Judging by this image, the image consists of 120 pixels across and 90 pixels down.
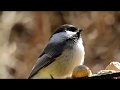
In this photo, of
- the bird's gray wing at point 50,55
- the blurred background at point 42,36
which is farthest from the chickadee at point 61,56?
the blurred background at point 42,36

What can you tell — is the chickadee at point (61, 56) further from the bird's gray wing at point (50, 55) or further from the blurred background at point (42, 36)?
the blurred background at point (42, 36)

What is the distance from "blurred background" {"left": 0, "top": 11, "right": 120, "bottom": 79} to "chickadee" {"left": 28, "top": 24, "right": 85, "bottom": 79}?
2.16m

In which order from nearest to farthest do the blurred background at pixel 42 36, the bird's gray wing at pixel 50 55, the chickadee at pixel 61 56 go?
the chickadee at pixel 61 56 < the bird's gray wing at pixel 50 55 < the blurred background at pixel 42 36

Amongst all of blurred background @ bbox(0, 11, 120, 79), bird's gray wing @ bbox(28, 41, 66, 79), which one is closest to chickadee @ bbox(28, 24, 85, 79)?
bird's gray wing @ bbox(28, 41, 66, 79)

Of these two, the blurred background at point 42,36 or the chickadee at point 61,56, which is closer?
the chickadee at point 61,56

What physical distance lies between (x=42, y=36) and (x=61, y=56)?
2661mm

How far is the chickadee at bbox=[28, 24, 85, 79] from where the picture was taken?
257cm

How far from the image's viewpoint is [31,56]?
514 centimetres

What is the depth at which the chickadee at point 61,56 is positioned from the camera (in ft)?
→ 8.43

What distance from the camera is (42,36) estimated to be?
17.4 feet

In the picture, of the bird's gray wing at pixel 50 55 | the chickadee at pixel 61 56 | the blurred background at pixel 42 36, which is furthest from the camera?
the blurred background at pixel 42 36

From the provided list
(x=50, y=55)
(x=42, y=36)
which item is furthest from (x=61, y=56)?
(x=42, y=36)

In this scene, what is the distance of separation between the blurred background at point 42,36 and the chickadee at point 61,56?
2157 mm
